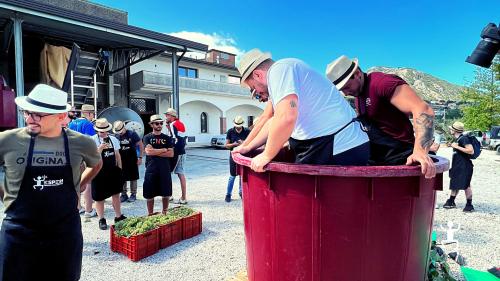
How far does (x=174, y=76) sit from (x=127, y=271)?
1185 centimetres

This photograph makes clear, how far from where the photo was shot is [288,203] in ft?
6.24

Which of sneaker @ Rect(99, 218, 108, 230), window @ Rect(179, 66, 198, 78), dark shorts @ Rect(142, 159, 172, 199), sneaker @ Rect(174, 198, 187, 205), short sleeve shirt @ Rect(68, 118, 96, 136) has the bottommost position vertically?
sneaker @ Rect(174, 198, 187, 205)

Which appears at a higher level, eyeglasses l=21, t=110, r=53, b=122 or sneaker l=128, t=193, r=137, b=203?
eyeglasses l=21, t=110, r=53, b=122

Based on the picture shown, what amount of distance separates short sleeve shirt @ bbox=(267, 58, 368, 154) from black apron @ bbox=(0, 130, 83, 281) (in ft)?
5.47

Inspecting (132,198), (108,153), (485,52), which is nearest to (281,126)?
(485,52)

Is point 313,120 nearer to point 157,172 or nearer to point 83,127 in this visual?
point 157,172

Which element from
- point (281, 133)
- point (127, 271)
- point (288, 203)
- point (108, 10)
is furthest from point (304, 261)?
point (108, 10)

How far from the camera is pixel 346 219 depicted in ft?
5.92

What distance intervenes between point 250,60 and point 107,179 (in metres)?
3.65

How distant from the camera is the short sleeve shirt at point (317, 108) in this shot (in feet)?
6.62

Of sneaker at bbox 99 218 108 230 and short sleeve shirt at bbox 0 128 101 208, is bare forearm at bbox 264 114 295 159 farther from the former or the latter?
sneaker at bbox 99 218 108 230

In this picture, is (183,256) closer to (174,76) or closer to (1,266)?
(1,266)

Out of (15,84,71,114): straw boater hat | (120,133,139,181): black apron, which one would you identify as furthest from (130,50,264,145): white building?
(15,84,71,114): straw boater hat

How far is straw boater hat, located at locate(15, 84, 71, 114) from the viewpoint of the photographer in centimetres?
217
